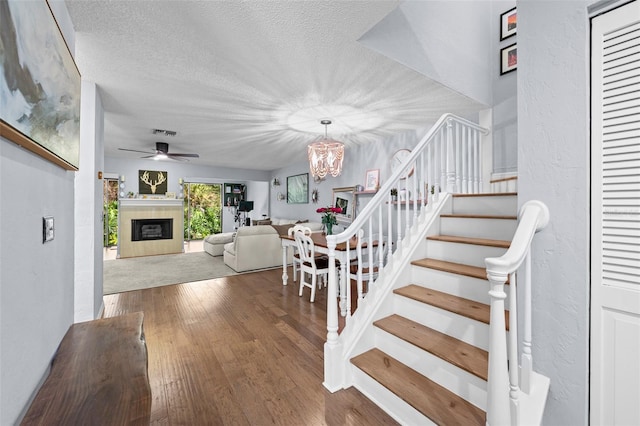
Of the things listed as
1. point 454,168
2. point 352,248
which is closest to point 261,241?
point 352,248

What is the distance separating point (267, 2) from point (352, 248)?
2.42 m

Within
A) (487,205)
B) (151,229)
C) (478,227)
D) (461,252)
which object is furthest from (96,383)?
(151,229)

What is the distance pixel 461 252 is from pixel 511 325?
111 centimetres

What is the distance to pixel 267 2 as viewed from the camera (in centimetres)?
163

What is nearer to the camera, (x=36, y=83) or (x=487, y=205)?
(x=36, y=83)

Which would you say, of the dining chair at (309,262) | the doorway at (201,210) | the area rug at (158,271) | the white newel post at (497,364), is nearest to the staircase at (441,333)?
the white newel post at (497,364)

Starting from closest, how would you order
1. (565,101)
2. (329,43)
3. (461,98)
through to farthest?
(565,101) < (329,43) < (461,98)

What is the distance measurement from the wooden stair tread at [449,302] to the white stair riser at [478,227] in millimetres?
641

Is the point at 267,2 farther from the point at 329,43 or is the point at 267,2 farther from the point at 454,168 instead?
the point at 454,168

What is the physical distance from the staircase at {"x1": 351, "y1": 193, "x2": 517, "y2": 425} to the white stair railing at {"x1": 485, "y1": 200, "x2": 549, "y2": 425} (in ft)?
0.93

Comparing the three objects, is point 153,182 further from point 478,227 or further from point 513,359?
point 513,359

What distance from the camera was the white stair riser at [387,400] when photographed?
4.64ft

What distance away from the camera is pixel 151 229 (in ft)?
22.0

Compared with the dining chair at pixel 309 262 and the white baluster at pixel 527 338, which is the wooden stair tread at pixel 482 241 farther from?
the dining chair at pixel 309 262
